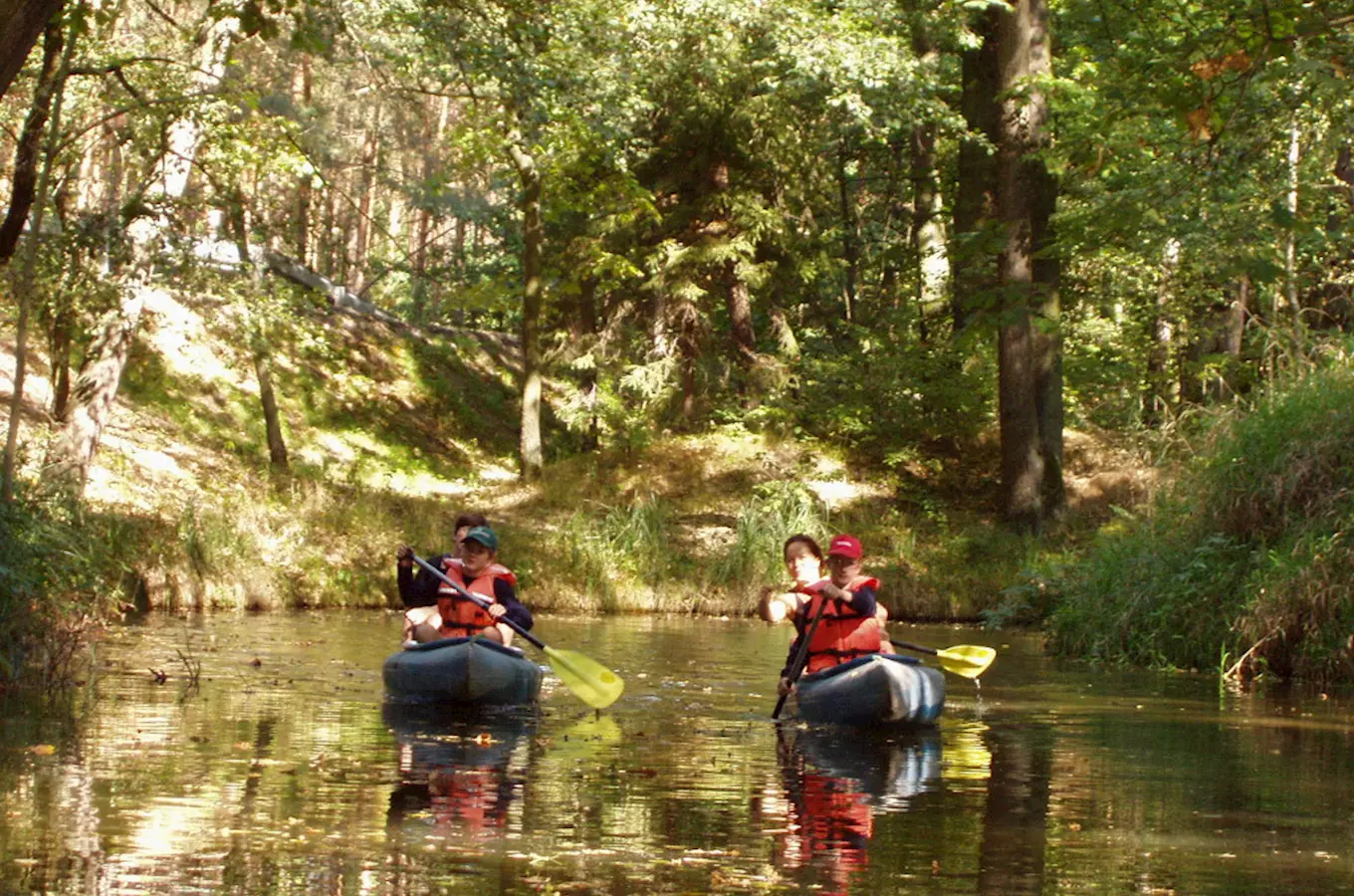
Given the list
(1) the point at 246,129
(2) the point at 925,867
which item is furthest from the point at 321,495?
(2) the point at 925,867

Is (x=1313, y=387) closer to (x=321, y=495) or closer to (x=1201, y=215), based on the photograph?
(x=1201, y=215)

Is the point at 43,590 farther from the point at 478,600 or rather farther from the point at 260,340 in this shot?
the point at 260,340

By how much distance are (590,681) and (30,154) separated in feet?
16.0

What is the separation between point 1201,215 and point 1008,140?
2.97 meters

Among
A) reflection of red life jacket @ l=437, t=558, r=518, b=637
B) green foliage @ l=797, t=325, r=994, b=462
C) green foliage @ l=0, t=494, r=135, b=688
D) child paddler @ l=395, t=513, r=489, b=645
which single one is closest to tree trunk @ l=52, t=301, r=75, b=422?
green foliage @ l=0, t=494, r=135, b=688

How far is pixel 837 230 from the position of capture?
102 feet

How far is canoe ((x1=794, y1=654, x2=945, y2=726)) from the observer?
37.7 feet

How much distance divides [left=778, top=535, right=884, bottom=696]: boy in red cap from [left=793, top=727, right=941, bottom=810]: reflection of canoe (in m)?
0.58

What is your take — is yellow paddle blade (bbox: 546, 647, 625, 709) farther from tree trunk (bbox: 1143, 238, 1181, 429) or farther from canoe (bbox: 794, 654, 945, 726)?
tree trunk (bbox: 1143, 238, 1181, 429)

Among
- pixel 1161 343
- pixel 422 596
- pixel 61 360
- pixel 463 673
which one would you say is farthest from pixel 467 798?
pixel 1161 343

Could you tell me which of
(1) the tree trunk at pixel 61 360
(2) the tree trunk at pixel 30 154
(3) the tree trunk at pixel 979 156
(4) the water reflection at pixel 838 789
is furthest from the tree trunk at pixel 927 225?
(2) the tree trunk at pixel 30 154

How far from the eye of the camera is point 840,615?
1198cm

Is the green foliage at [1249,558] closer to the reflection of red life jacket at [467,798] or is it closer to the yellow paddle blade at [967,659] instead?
the yellow paddle blade at [967,659]

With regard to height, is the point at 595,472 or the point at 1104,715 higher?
the point at 595,472
